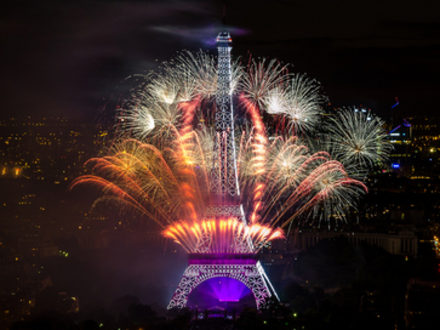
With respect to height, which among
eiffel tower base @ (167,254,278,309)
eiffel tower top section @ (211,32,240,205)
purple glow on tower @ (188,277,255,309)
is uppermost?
eiffel tower top section @ (211,32,240,205)

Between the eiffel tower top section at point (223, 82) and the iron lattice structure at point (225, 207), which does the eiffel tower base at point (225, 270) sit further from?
the eiffel tower top section at point (223, 82)

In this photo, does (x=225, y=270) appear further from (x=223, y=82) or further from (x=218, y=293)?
(x=223, y=82)

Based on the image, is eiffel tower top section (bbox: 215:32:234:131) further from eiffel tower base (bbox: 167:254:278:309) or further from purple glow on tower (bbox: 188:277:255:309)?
purple glow on tower (bbox: 188:277:255:309)

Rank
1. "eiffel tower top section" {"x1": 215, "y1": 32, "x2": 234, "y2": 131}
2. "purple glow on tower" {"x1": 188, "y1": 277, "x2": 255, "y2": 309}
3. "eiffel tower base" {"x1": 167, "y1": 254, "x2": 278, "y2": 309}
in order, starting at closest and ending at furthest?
"eiffel tower top section" {"x1": 215, "y1": 32, "x2": 234, "y2": 131}, "eiffel tower base" {"x1": 167, "y1": 254, "x2": 278, "y2": 309}, "purple glow on tower" {"x1": 188, "y1": 277, "x2": 255, "y2": 309}

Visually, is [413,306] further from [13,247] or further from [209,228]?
[13,247]

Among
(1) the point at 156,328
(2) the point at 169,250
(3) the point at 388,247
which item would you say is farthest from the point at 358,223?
(1) the point at 156,328

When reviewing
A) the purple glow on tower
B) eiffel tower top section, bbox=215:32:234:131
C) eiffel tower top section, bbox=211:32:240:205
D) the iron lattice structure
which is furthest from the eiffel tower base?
eiffel tower top section, bbox=215:32:234:131

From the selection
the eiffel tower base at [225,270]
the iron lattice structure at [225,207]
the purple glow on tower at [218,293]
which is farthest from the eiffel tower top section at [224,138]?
the purple glow on tower at [218,293]

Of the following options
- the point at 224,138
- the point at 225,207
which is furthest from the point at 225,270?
the point at 224,138
